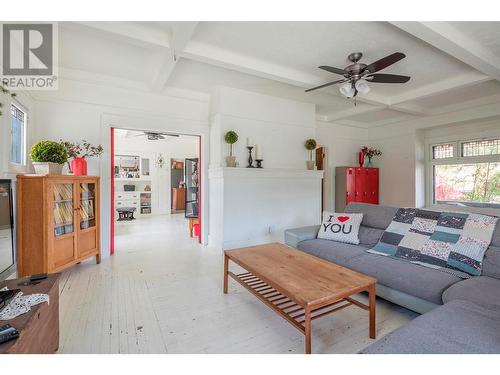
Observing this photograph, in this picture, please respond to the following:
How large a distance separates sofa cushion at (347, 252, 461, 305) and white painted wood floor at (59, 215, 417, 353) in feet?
0.96

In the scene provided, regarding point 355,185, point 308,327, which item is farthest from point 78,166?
point 355,185

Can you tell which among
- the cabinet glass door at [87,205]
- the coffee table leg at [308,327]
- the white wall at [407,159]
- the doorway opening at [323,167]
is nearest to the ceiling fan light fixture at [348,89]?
the coffee table leg at [308,327]


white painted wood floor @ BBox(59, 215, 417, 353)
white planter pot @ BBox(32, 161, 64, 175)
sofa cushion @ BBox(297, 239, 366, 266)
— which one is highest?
white planter pot @ BBox(32, 161, 64, 175)

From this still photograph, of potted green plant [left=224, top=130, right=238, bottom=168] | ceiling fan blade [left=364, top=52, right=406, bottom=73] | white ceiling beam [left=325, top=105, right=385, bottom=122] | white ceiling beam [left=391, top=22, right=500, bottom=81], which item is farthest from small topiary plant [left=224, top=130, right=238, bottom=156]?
white ceiling beam [left=325, top=105, right=385, bottom=122]

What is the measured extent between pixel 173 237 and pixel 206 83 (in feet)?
9.35

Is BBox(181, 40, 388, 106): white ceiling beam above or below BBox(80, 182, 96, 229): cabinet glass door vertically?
above

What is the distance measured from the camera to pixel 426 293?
181 centimetres

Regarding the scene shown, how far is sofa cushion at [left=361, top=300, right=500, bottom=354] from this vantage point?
3.76ft

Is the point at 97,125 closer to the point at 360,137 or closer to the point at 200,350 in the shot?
the point at 200,350

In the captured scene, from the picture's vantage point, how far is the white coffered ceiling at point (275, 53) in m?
2.34

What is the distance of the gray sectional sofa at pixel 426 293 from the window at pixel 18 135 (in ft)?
10.6

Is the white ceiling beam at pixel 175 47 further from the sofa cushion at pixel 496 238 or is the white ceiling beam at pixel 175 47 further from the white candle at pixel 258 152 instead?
the sofa cushion at pixel 496 238

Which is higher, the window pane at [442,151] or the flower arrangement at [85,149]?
the window pane at [442,151]

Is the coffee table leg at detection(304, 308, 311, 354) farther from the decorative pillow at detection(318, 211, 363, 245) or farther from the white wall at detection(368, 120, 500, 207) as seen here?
the white wall at detection(368, 120, 500, 207)
